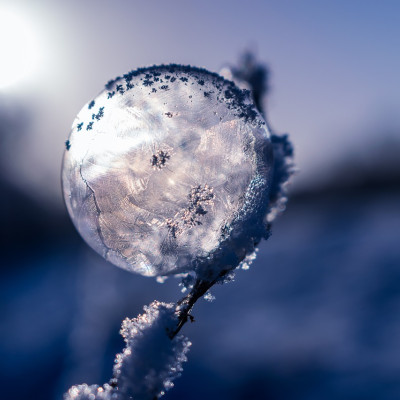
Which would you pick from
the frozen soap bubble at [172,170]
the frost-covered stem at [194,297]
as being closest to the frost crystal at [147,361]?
the frost-covered stem at [194,297]

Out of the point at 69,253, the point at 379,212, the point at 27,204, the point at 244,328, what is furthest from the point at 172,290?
the point at 379,212

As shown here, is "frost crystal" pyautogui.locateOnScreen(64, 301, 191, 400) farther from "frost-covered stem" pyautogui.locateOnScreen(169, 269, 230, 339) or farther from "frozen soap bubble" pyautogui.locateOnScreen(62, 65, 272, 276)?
"frozen soap bubble" pyautogui.locateOnScreen(62, 65, 272, 276)

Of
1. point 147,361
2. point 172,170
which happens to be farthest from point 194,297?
point 172,170

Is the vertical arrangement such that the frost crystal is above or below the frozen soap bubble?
below

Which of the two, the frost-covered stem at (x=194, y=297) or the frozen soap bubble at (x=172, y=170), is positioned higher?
the frozen soap bubble at (x=172, y=170)

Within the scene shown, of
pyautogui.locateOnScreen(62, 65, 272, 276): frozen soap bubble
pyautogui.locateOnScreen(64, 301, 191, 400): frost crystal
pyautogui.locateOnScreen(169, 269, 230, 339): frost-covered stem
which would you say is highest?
pyautogui.locateOnScreen(62, 65, 272, 276): frozen soap bubble

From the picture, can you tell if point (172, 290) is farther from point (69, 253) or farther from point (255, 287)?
point (69, 253)

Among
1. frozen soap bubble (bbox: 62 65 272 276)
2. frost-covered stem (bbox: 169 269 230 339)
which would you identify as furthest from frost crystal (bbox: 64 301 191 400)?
frozen soap bubble (bbox: 62 65 272 276)

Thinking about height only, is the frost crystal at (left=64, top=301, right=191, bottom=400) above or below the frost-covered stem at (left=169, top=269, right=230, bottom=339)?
below

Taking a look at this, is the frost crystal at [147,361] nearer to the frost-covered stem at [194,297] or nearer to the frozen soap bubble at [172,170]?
the frost-covered stem at [194,297]
